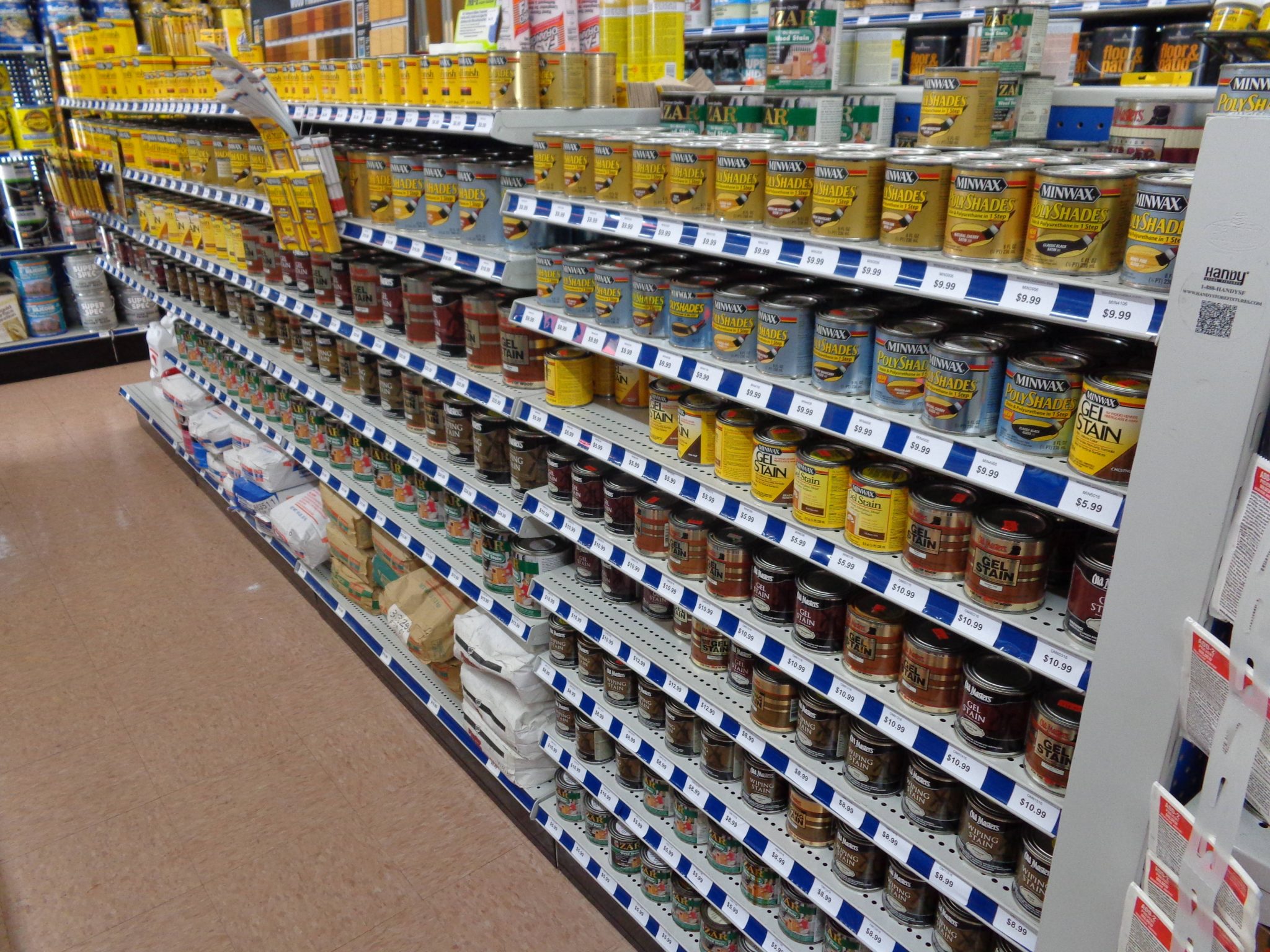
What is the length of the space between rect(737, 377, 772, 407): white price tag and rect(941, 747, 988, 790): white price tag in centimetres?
66

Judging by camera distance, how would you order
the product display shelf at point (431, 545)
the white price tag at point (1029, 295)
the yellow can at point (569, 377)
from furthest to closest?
1. the product display shelf at point (431, 545)
2. the yellow can at point (569, 377)
3. the white price tag at point (1029, 295)

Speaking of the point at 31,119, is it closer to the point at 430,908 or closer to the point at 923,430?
the point at 430,908

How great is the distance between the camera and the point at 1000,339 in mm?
1368

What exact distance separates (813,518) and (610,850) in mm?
1387

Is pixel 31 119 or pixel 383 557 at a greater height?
pixel 31 119

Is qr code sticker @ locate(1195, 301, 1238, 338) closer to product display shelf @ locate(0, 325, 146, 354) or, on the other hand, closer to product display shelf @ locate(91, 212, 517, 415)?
product display shelf @ locate(91, 212, 517, 415)

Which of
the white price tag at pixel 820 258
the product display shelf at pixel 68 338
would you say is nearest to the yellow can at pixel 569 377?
the white price tag at pixel 820 258

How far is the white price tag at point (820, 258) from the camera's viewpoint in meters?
1.43

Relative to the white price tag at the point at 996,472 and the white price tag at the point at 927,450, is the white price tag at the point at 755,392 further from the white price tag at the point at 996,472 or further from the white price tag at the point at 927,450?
the white price tag at the point at 996,472

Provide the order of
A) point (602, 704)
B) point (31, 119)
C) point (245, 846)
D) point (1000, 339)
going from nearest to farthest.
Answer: point (1000, 339) < point (602, 704) < point (245, 846) < point (31, 119)

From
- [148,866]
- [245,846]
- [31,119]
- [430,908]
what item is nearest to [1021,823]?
[430,908]

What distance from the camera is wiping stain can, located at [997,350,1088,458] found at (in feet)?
4.06

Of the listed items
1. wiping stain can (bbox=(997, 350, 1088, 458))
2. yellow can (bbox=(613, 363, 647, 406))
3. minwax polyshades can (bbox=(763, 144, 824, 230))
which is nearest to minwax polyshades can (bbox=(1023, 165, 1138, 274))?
wiping stain can (bbox=(997, 350, 1088, 458))

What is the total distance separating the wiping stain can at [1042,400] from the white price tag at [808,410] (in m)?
0.31
